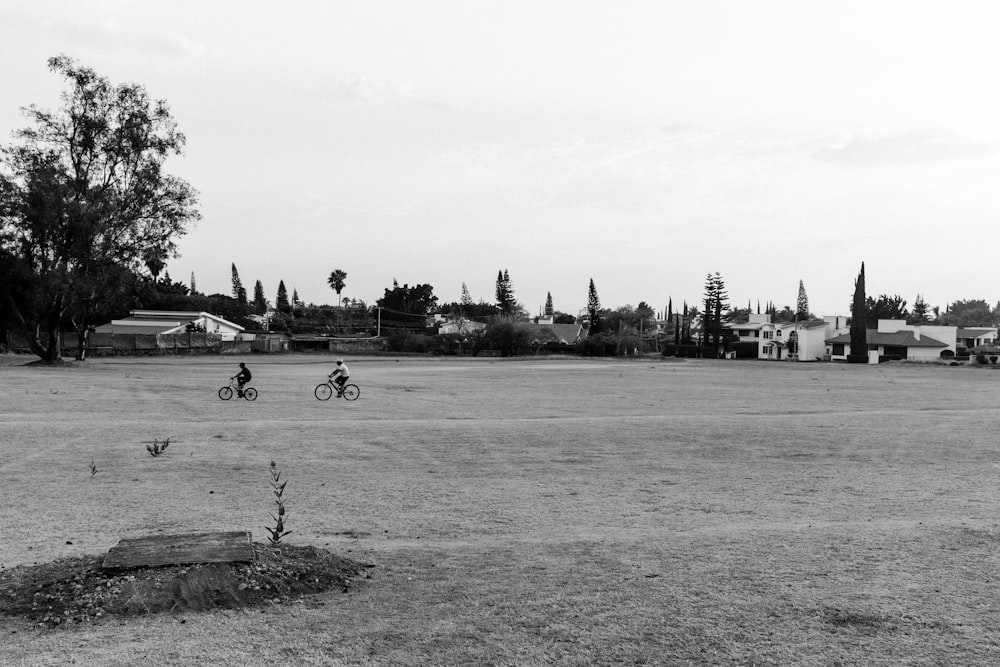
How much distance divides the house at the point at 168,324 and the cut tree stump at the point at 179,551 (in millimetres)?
79089

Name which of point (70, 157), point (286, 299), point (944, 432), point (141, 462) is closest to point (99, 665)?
point (141, 462)

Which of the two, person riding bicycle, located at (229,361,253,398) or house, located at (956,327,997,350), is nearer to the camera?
person riding bicycle, located at (229,361,253,398)

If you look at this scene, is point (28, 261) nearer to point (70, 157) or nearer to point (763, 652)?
point (70, 157)

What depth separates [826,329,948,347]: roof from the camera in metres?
97.2

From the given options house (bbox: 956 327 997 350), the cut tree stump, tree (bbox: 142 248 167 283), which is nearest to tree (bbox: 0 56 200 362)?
tree (bbox: 142 248 167 283)

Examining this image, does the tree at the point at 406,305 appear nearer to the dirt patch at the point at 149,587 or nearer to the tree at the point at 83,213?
the tree at the point at 83,213

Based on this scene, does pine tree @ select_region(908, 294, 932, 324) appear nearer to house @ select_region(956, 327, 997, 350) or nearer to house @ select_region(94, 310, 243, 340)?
house @ select_region(956, 327, 997, 350)

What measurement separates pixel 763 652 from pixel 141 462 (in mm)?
11196

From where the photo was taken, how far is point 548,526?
9.28 meters

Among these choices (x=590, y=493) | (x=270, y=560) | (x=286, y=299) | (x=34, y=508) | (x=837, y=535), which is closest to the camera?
(x=270, y=560)

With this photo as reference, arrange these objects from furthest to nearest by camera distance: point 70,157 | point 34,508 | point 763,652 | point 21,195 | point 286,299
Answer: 1. point 286,299
2. point 70,157
3. point 21,195
4. point 34,508
5. point 763,652

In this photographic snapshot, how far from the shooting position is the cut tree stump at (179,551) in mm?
6145

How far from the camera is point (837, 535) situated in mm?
8578

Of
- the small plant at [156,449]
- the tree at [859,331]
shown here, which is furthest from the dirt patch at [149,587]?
the tree at [859,331]
